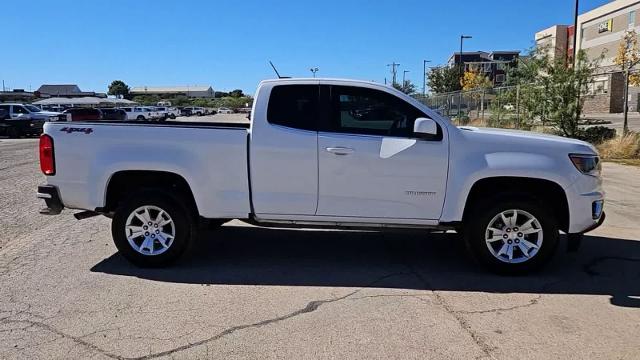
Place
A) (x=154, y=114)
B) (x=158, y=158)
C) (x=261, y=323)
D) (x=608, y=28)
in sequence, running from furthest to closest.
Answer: (x=608, y=28) → (x=154, y=114) → (x=158, y=158) → (x=261, y=323)

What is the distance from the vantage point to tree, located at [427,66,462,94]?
7206cm

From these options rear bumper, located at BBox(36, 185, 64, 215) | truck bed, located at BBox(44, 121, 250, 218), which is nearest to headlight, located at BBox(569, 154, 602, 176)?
truck bed, located at BBox(44, 121, 250, 218)

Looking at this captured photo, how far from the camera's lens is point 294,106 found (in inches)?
221

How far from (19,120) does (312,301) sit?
101 feet

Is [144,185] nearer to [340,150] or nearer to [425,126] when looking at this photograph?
[340,150]

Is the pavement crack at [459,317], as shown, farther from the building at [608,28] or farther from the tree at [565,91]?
the building at [608,28]

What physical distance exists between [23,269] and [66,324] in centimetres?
175

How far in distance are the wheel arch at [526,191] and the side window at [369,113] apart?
918mm

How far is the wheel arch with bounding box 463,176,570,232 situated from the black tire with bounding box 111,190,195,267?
113 inches

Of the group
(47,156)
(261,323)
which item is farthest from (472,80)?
(261,323)

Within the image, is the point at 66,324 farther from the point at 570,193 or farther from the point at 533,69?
the point at 533,69

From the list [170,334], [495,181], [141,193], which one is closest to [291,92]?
[141,193]

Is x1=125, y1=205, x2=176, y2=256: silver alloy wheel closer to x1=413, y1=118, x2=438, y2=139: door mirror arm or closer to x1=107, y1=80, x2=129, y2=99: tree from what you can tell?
x1=413, y1=118, x2=438, y2=139: door mirror arm

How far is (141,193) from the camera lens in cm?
563
